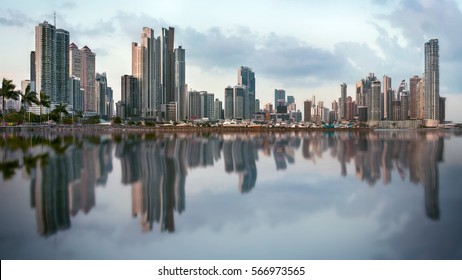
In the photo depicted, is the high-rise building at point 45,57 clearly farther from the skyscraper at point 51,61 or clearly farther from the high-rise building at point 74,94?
the high-rise building at point 74,94

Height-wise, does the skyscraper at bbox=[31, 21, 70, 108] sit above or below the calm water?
above

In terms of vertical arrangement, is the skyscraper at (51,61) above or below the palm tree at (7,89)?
above

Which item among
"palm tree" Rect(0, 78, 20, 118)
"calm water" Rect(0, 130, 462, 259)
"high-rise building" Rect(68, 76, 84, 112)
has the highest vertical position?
"high-rise building" Rect(68, 76, 84, 112)

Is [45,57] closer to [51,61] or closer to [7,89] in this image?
[51,61]

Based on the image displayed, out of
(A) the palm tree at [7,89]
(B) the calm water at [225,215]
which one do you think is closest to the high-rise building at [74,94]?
(A) the palm tree at [7,89]

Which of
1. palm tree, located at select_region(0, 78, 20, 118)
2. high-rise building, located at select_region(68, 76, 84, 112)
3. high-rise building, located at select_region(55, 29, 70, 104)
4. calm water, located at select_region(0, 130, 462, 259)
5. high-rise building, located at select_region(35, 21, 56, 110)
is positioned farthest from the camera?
high-rise building, located at select_region(68, 76, 84, 112)

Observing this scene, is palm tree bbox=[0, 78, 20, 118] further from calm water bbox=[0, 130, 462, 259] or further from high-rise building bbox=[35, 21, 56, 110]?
high-rise building bbox=[35, 21, 56, 110]

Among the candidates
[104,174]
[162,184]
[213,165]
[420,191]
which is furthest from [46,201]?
[420,191]

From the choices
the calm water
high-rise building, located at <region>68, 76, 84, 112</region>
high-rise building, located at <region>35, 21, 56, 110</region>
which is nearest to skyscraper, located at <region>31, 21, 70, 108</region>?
high-rise building, located at <region>35, 21, 56, 110</region>

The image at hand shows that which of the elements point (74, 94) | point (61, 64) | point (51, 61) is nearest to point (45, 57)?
point (51, 61)

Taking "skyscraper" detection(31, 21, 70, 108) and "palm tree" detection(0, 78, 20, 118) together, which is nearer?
"palm tree" detection(0, 78, 20, 118)
